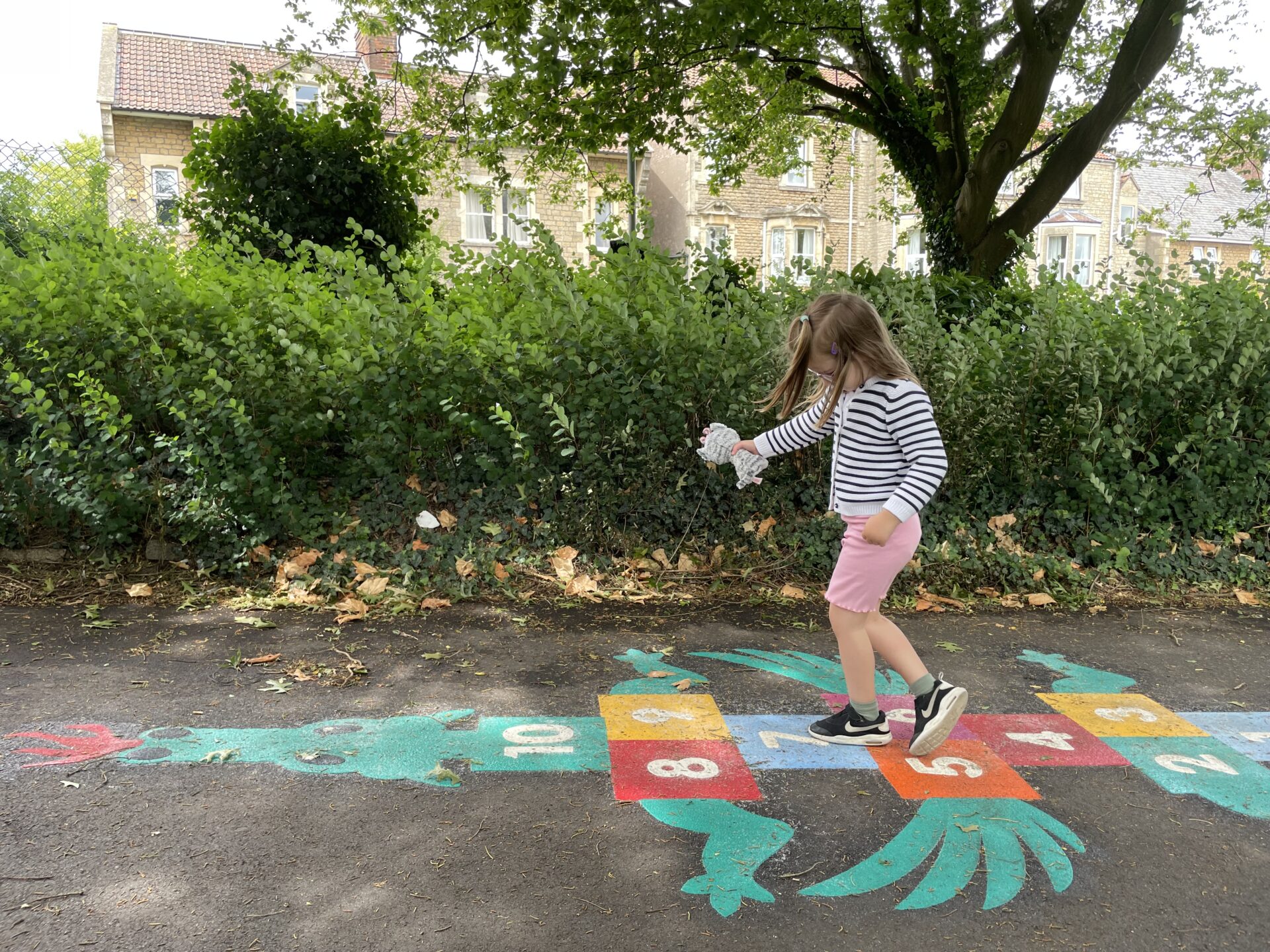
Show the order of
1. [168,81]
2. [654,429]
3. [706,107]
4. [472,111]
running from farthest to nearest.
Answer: [168,81] < [706,107] < [472,111] < [654,429]

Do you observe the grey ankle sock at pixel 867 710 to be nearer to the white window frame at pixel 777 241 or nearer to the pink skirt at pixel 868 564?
the pink skirt at pixel 868 564

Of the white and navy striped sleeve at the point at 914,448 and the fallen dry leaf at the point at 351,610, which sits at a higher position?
the white and navy striped sleeve at the point at 914,448

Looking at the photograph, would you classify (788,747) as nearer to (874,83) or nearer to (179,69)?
(874,83)

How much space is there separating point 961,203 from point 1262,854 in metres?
12.0

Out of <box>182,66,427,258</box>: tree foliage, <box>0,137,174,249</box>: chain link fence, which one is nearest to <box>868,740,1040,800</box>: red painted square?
<box>182,66,427,258</box>: tree foliage

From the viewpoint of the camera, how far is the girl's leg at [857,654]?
3.33 metres

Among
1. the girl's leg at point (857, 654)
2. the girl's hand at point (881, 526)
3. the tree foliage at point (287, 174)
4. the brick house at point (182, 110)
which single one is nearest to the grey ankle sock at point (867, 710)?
the girl's leg at point (857, 654)

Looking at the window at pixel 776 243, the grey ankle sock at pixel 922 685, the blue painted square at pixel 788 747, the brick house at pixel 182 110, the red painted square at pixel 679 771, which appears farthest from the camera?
the window at pixel 776 243

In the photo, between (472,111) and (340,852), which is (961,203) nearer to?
(472,111)

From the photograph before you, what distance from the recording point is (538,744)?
3363 mm

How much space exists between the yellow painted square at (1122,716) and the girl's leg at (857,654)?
3.25 ft

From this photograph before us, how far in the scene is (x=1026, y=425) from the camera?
569 cm

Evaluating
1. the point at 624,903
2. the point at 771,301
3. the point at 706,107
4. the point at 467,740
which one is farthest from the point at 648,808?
the point at 706,107

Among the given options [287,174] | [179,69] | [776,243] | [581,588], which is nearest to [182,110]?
[179,69]
